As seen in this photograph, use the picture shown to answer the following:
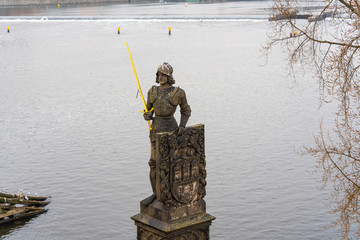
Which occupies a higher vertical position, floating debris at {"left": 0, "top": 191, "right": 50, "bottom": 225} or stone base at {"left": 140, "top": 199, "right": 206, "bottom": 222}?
stone base at {"left": 140, "top": 199, "right": 206, "bottom": 222}

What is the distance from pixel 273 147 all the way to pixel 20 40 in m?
82.3

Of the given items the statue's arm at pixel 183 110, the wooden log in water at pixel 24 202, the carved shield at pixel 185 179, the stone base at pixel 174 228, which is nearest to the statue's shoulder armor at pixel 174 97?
the statue's arm at pixel 183 110

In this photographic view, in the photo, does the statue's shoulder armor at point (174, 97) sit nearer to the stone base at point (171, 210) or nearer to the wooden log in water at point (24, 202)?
the stone base at point (171, 210)

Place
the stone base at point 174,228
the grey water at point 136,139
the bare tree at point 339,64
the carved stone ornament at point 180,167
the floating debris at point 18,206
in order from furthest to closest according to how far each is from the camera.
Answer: the grey water at point 136,139
the floating debris at point 18,206
the bare tree at point 339,64
the stone base at point 174,228
the carved stone ornament at point 180,167

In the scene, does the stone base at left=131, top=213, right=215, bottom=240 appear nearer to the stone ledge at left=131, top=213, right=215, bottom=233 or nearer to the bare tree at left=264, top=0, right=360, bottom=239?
the stone ledge at left=131, top=213, right=215, bottom=233

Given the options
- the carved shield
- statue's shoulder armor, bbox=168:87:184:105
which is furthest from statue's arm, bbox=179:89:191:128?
the carved shield

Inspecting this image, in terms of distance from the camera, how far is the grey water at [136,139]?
118ft

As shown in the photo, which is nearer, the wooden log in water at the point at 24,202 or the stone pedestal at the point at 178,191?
the stone pedestal at the point at 178,191

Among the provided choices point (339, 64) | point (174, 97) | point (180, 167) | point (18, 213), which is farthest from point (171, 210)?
point (18, 213)

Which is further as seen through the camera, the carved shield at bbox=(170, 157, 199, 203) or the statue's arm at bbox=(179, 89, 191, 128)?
the statue's arm at bbox=(179, 89, 191, 128)

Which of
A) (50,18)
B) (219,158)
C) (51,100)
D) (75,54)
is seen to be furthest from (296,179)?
(50,18)

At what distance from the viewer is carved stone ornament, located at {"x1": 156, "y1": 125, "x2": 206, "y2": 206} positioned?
1589 cm

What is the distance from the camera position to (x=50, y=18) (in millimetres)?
163750

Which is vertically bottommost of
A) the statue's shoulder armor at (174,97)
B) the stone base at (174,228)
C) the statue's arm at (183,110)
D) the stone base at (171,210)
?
the stone base at (174,228)
